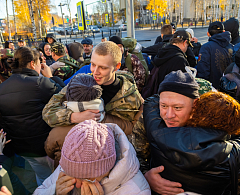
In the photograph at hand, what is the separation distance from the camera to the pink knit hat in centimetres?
114

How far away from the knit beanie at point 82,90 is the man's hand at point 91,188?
70 cm

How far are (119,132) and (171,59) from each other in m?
2.38

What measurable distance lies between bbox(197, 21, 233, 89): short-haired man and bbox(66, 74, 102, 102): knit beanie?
3350 mm

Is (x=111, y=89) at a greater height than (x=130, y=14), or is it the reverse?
(x=130, y=14)

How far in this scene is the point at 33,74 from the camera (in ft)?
7.77

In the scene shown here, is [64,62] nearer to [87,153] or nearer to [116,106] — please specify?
[116,106]

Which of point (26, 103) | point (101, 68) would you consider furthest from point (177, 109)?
point (26, 103)

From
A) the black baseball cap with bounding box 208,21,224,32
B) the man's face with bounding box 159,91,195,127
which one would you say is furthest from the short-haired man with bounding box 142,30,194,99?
the man's face with bounding box 159,91,195,127

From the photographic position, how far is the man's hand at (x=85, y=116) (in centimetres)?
168

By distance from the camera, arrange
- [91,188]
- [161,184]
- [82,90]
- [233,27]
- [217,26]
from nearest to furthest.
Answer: [91,188] < [161,184] < [82,90] < [217,26] < [233,27]

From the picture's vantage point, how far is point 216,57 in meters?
3.99

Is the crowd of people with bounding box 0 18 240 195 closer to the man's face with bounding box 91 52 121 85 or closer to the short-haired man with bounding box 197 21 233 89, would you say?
the man's face with bounding box 91 52 121 85

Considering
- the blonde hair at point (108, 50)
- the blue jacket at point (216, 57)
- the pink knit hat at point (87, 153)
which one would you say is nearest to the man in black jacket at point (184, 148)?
the pink knit hat at point (87, 153)

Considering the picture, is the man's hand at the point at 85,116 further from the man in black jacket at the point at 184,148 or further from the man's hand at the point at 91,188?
the man's hand at the point at 91,188
